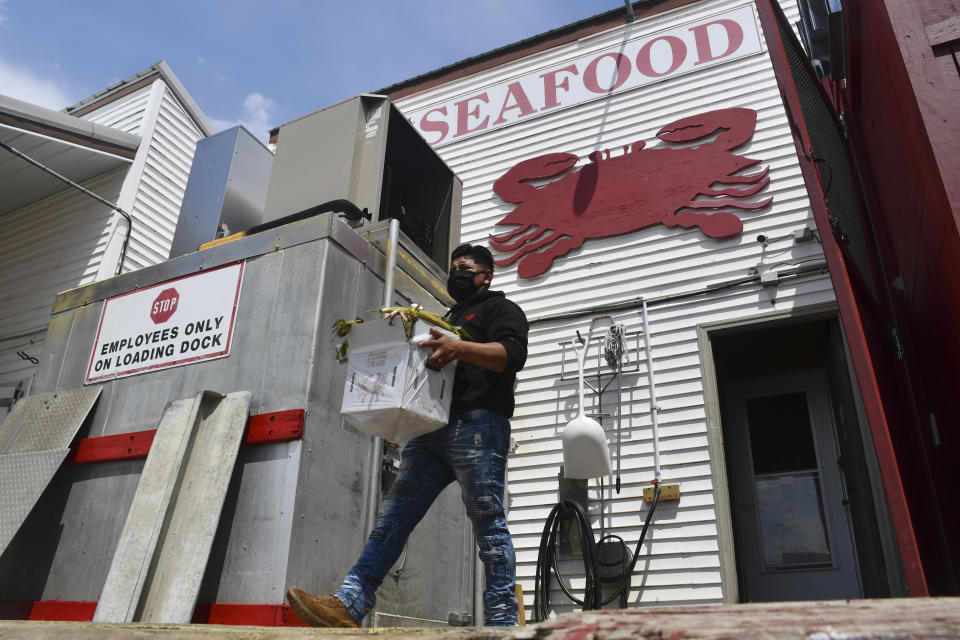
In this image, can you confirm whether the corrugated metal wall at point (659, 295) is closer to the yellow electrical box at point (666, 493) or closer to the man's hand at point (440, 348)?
the yellow electrical box at point (666, 493)

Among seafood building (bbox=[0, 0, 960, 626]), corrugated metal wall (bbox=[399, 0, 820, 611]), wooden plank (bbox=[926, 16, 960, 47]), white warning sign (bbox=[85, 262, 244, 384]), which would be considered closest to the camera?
wooden plank (bbox=[926, 16, 960, 47])

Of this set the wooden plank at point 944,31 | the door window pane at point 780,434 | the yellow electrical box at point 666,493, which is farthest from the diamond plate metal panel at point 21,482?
the door window pane at point 780,434

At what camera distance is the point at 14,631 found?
65.2 inches

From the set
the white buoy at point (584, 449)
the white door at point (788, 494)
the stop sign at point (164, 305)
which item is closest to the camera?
the stop sign at point (164, 305)

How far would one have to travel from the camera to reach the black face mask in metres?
3.60

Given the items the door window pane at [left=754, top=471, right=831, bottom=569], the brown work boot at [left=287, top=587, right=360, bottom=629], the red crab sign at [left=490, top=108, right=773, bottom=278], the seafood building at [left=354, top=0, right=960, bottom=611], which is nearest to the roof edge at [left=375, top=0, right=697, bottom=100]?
the seafood building at [left=354, top=0, right=960, bottom=611]

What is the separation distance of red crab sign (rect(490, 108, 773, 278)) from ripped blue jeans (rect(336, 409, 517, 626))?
467 cm

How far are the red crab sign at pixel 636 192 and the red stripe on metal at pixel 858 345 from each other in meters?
3.08

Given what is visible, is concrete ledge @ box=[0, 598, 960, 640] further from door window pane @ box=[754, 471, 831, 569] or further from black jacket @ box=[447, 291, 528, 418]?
door window pane @ box=[754, 471, 831, 569]

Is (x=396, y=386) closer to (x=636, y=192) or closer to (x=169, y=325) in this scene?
(x=169, y=325)

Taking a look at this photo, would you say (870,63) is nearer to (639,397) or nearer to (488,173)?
(639,397)

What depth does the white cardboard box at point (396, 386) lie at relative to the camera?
2996mm

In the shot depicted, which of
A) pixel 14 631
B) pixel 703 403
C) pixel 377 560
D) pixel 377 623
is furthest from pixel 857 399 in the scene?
pixel 14 631

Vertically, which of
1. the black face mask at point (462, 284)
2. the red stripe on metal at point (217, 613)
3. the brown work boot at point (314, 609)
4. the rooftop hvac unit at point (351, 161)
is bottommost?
the red stripe on metal at point (217, 613)
